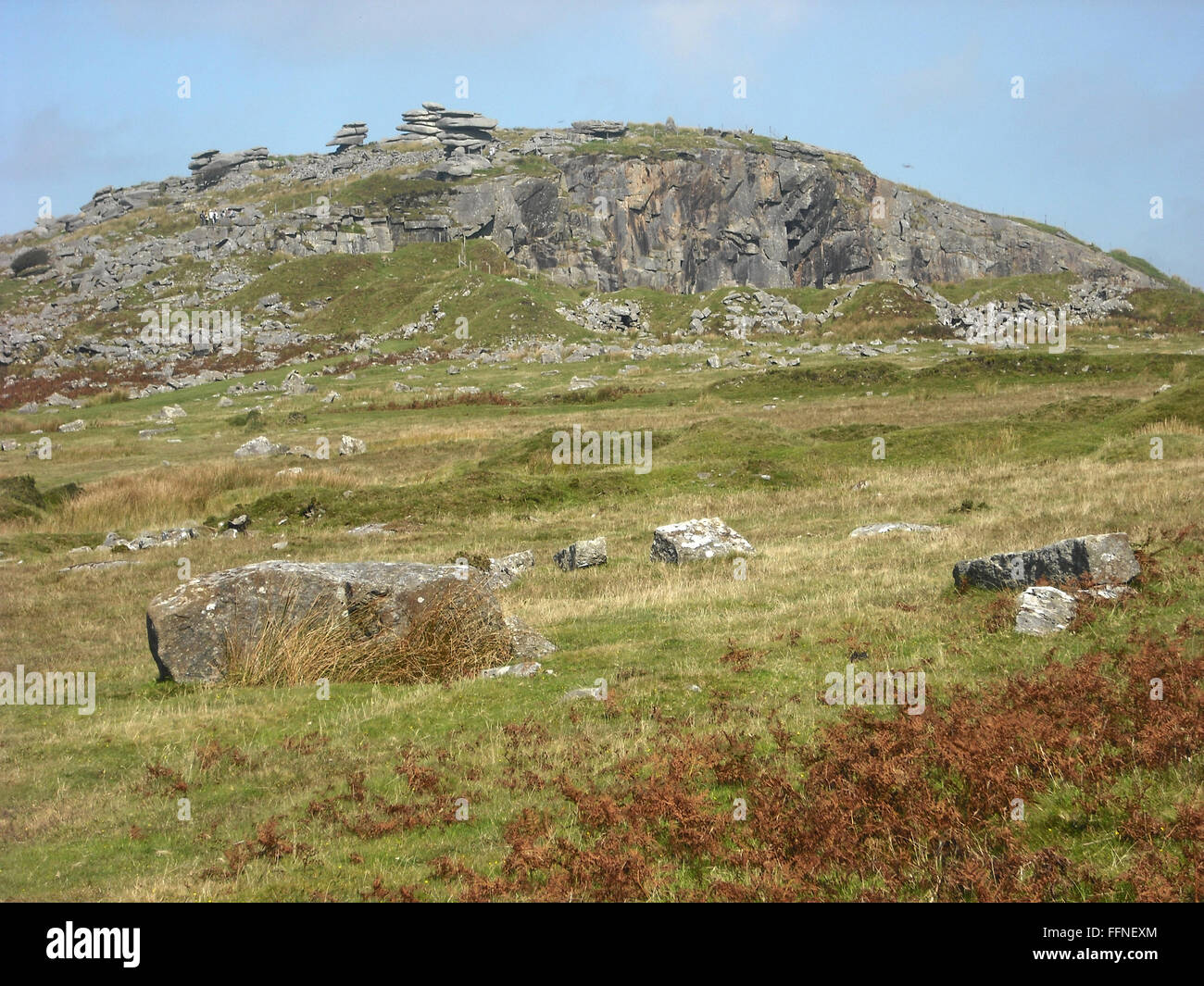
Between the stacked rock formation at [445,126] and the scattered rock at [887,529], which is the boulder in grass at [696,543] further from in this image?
the stacked rock formation at [445,126]

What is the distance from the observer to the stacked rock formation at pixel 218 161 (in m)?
187

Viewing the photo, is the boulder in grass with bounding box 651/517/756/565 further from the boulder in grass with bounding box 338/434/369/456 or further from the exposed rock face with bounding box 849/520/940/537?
the boulder in grass with bounding box 338/434/369/456

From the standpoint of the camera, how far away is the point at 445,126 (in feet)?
644

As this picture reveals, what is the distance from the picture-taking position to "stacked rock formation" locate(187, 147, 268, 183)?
Answer: 187 meters

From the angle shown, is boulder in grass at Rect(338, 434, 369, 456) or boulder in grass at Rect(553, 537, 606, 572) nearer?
boulder in grass at Rect(553, 537, 606, 572)

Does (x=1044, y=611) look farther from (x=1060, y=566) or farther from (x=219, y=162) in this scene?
(x=219, y=162)

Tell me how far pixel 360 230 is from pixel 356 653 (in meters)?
125

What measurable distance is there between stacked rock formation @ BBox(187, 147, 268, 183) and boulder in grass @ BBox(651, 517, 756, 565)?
636 feet

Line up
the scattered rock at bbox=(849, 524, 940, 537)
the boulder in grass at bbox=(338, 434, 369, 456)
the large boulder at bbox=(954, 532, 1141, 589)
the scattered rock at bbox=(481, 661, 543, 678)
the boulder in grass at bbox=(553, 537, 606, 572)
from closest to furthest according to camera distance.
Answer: the large boulder at bbox=(954, 532, 1141, 589), the scattered rock at bbox=(481, 661, 543, 678), the scattered rock at bbox=(849, 524, 940, 537), the boulder in grass at bbox=(553, 537, 606, 572), the boulder in grass at bbox=(338, 434, 369, 456)

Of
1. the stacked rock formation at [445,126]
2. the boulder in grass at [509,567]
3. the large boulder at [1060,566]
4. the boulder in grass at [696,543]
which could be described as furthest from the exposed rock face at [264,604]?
the stacked rock formation at [445,126]

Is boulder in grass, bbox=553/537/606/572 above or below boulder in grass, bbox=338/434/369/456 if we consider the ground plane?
below

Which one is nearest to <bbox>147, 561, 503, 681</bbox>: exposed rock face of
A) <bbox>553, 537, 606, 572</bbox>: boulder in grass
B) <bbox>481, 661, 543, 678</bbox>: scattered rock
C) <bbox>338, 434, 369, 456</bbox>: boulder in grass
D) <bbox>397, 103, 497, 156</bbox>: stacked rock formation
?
<bbox>481, 661, 543, 678</bbox>: scattered rock

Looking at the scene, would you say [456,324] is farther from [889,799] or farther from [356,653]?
[889,799]

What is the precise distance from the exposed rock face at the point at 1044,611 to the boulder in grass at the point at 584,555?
10983 millimetres
